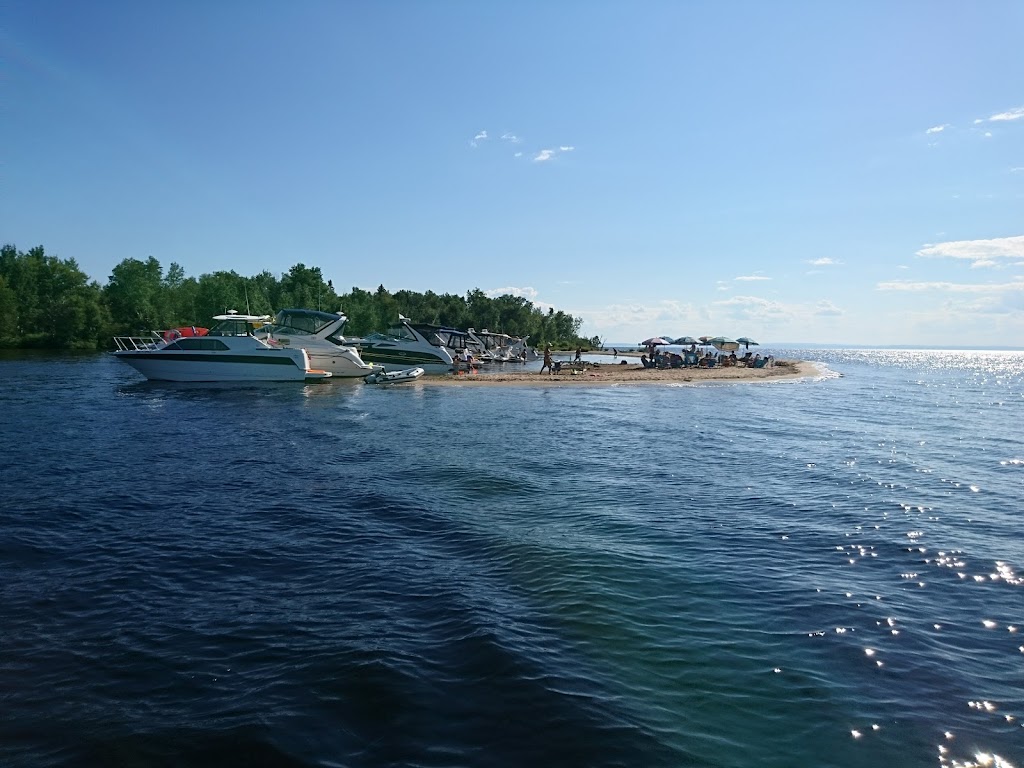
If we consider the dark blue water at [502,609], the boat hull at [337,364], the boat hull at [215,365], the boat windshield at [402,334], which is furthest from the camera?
the boat windshield at [402,334]

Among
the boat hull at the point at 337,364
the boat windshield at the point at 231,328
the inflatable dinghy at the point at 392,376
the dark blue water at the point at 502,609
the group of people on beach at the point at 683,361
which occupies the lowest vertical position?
the dark blue water at the point at 502,609

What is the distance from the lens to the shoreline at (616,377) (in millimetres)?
50625

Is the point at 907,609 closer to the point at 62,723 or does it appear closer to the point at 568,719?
the point at 568,719

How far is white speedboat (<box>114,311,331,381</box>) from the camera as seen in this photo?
4238 cm

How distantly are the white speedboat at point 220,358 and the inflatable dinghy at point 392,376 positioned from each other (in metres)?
5.82

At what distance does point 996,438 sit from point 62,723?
36221 millimetres

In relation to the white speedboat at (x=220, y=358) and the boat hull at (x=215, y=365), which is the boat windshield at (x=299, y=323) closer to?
the white speedboat at (x=220, y=358)

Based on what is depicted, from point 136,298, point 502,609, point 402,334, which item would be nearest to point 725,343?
point 402,334

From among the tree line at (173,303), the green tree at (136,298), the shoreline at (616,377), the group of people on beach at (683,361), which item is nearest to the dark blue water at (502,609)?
the shoreline at (616,377)

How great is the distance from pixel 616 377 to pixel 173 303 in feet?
372

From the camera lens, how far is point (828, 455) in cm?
2284

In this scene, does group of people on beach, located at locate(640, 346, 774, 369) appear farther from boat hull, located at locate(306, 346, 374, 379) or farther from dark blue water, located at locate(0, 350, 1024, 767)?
dark blue water, located at locate(0, 350, 1024, 767)

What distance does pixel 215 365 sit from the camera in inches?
1698

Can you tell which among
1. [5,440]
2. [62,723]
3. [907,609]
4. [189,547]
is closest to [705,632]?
[907,609]
